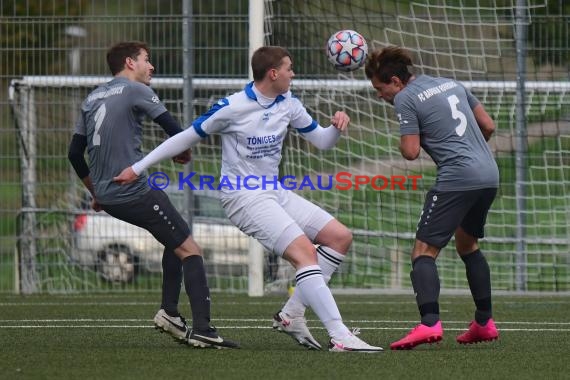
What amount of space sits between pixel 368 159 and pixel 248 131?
616 centimetres

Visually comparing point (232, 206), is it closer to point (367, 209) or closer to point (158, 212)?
point (158, 212)

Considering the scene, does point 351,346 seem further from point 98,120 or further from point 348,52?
point 348,52

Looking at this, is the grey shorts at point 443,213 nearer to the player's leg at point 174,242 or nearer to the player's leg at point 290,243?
the player's leg at point 290,243

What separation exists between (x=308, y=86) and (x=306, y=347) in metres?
5.79

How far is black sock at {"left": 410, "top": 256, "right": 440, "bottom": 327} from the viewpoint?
7.83 meters

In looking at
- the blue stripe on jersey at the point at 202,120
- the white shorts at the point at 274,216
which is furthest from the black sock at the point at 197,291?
the blue stripe on jersey at the point at 202,120

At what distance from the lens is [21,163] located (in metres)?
14.0

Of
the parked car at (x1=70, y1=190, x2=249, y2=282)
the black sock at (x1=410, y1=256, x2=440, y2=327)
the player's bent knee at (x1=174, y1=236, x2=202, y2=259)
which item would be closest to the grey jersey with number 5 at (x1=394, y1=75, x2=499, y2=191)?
the black sock at (x1=410, y1=256, x2=440, y2=327)

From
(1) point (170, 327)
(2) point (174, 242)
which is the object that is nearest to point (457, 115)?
(2) point (174, 242)

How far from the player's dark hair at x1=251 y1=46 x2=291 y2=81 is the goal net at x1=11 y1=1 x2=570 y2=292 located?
5187mm

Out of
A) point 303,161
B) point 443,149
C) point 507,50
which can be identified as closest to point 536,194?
point 507,50

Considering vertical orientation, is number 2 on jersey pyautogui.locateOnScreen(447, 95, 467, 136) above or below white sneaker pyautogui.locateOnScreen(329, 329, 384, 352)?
above

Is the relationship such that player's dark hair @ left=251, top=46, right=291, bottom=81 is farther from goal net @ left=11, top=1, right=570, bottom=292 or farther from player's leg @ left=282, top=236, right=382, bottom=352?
goal net @ left=11, top=1, right=570, bottom=292

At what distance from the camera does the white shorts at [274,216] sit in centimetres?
768
